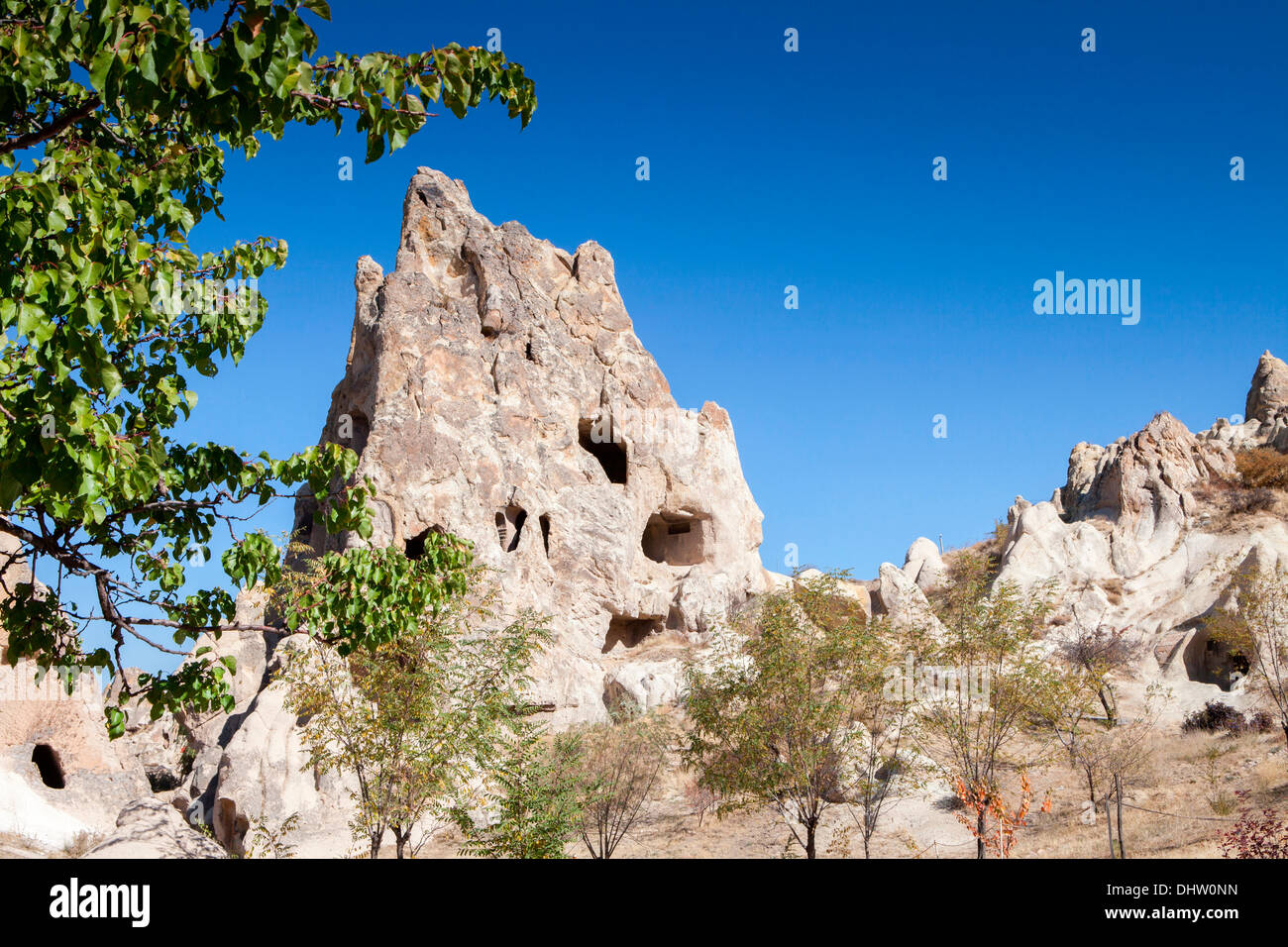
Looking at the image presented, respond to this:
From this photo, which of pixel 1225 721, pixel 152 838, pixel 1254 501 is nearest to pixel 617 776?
pixel 152 838

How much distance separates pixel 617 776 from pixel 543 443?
48.7 ft

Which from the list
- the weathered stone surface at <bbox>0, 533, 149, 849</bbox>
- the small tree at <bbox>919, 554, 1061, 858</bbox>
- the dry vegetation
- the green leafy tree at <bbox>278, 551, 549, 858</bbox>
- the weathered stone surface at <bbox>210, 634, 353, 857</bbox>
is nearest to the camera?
the weathered stone surface at <bbox>0, 533, 149, 849</bbox>

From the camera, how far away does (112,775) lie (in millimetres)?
13141

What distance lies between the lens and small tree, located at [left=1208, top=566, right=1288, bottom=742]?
21.2m

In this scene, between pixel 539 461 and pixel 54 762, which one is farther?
pixel 539 461

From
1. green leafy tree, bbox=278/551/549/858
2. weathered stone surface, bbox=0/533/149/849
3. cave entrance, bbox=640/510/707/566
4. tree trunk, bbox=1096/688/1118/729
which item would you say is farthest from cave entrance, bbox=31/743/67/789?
cave entrance, bbox=640/510/707/566

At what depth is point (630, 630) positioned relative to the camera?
112ft

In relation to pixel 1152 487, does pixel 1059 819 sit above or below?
below

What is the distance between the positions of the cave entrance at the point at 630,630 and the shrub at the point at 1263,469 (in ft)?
80.6

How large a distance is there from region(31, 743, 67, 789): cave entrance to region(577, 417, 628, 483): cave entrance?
21.6m

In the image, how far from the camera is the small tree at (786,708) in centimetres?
1544

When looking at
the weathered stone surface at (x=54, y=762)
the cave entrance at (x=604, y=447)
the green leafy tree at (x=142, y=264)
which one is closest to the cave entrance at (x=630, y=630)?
the cave entrance at (x=604, y=447)

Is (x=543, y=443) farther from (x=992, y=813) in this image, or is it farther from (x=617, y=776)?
(x=992, y=813)

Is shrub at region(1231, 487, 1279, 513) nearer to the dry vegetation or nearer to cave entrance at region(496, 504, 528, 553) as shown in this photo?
the dry vegetation
